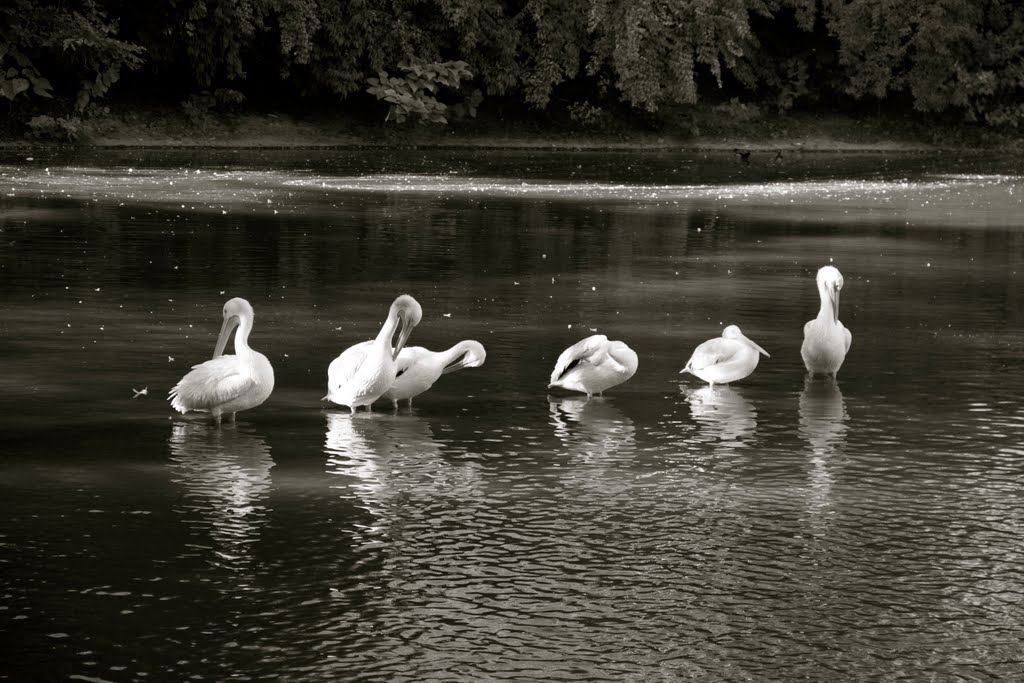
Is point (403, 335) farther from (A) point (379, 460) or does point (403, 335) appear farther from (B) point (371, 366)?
(A) point (379, 460)

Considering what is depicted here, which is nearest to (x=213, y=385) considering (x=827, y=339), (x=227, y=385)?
(x=227, y=385)

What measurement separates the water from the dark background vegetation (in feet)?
82.5

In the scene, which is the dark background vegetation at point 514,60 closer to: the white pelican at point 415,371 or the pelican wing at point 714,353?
the pelican wing at point 714,353

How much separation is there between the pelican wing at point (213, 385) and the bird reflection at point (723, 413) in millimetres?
2374

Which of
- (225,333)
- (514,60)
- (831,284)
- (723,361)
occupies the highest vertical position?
(514,60)

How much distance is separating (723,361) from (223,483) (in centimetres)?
366

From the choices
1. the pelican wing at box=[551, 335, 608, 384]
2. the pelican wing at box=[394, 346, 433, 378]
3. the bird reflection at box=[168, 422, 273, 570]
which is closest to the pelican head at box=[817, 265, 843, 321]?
the pelican wing at box=[551, 335, 608, 384]

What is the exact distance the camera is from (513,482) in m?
8.23

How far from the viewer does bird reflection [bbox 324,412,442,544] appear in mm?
7715

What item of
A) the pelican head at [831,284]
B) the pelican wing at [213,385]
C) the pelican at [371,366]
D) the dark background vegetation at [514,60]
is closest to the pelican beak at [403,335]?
the pelican at [371,366]

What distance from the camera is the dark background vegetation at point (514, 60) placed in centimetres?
4231

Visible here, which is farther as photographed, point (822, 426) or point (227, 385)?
point (822, 426)

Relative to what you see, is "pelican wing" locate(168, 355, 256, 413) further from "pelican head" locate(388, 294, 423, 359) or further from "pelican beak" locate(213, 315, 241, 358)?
"pelican head" locate(388, 294, 423, 359)

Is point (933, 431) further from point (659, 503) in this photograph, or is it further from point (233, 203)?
point (233, 203)
